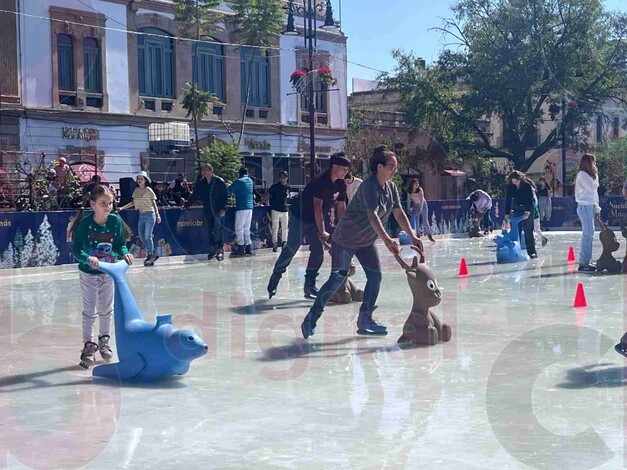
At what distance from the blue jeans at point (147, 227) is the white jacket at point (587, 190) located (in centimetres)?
766

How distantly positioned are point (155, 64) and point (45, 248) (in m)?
18.2

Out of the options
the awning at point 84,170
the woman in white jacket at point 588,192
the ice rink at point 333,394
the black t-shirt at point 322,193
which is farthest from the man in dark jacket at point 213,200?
the black t-shirt at point 322,193

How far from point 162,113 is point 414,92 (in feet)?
50.0

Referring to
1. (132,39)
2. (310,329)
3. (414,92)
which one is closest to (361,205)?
(310,329)

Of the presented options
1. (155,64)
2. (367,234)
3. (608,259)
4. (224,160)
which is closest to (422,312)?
(367,234)

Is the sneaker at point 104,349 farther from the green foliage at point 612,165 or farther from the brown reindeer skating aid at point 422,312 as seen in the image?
the green foliage at point 612,165

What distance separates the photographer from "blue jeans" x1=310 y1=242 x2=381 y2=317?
8.60m

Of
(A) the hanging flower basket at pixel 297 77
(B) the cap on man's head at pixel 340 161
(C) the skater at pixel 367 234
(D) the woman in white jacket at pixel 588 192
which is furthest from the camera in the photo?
(A) the hanging flower basket at pixel 297 77

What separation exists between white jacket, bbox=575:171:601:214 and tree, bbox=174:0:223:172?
20568 millimetres

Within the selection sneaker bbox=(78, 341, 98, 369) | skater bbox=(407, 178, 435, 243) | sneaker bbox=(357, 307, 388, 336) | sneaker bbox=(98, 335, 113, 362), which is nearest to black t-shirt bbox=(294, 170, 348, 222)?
sneaker bbox=(357, 307, 388, 336)

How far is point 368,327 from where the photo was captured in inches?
351

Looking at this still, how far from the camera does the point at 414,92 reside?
45.4 metres

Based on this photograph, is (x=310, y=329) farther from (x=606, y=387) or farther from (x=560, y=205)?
(x=560, y=205)

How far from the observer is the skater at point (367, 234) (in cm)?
848
